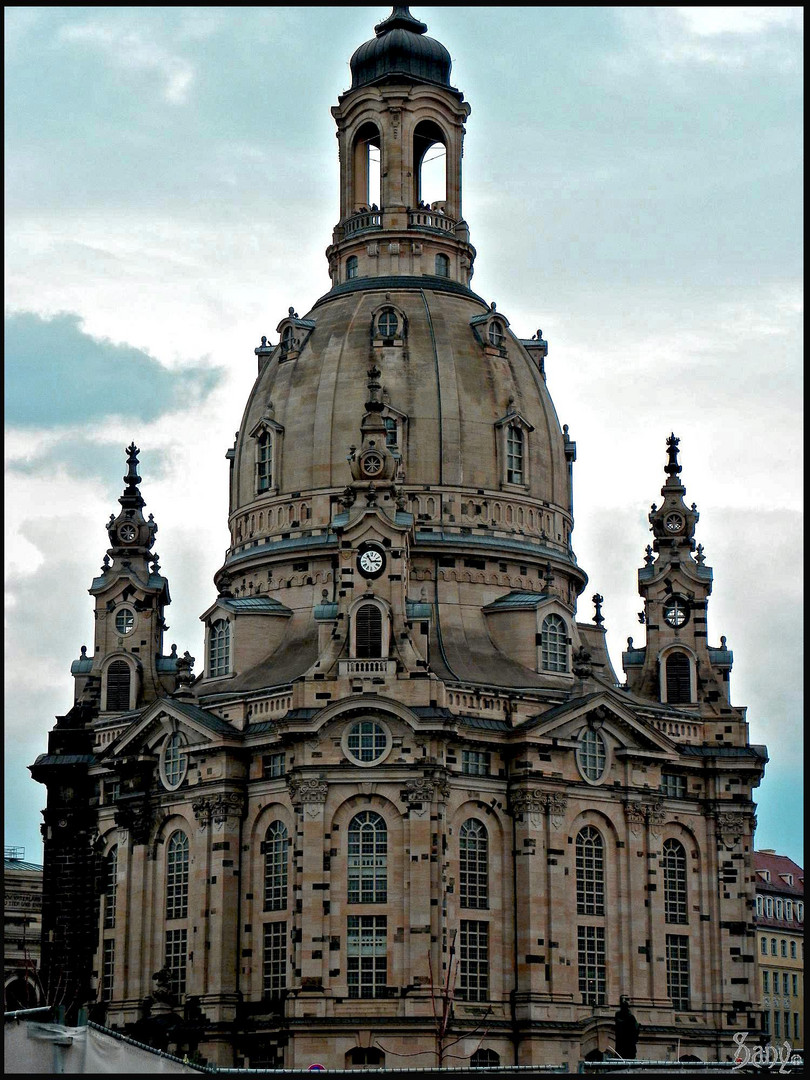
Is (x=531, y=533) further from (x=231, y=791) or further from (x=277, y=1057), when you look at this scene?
(x=277, y=1057)

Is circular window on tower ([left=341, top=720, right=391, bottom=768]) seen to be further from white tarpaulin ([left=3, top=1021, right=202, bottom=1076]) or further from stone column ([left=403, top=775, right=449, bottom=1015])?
white tarpaulin ([left=3, top=1021, right=202, bottom=1076])

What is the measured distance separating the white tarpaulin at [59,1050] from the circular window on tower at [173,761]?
50458mm

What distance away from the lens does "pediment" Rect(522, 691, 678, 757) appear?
107125 mm

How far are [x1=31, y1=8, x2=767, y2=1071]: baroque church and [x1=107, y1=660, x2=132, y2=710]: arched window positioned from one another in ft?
0.94

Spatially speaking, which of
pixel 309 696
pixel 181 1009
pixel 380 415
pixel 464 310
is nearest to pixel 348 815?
pixel 309 696

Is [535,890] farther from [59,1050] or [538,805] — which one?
[59,1050]

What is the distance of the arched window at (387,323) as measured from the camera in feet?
385

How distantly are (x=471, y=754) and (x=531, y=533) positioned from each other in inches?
643

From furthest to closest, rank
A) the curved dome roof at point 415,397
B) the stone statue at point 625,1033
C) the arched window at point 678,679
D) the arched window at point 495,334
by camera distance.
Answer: the arched window at point 495,334 → the arched window at point 678,679 → the curved dome roof at point 415,397 → the stone statue at point 625,1033

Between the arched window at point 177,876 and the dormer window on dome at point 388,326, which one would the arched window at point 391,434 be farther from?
the arched window at point 177,876

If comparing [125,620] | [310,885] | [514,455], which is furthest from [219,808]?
[514,455]

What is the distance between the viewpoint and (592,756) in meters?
109

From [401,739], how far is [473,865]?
7.63 metres

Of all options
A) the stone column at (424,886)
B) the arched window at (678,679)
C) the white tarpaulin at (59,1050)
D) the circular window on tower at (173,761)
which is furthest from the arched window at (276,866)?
the white tarpaulin at (59,1050)
